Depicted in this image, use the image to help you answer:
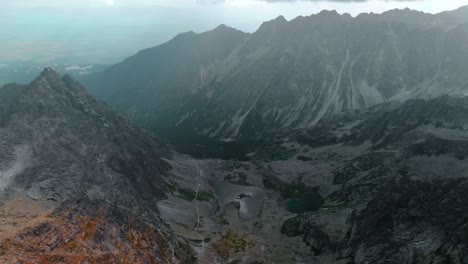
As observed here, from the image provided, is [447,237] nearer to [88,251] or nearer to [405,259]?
[405,259]

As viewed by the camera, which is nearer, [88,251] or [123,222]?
[88,251]

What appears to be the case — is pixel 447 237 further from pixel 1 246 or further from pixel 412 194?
pixel 1 246

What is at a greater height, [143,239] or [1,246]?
[1,246]

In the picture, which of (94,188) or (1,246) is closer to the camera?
(1,246)

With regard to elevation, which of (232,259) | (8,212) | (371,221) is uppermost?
(8,212)

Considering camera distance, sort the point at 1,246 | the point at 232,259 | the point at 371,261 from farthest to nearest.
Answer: the point at 232,259
the point at 371,261
the point at 1,246

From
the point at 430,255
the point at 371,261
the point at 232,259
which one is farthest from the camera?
the point at 232,259

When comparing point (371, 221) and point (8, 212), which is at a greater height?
point (8, 212)

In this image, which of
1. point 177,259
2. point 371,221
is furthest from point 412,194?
point 177,259

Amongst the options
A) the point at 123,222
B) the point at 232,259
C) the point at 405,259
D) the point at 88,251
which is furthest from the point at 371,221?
the point at 88,251
